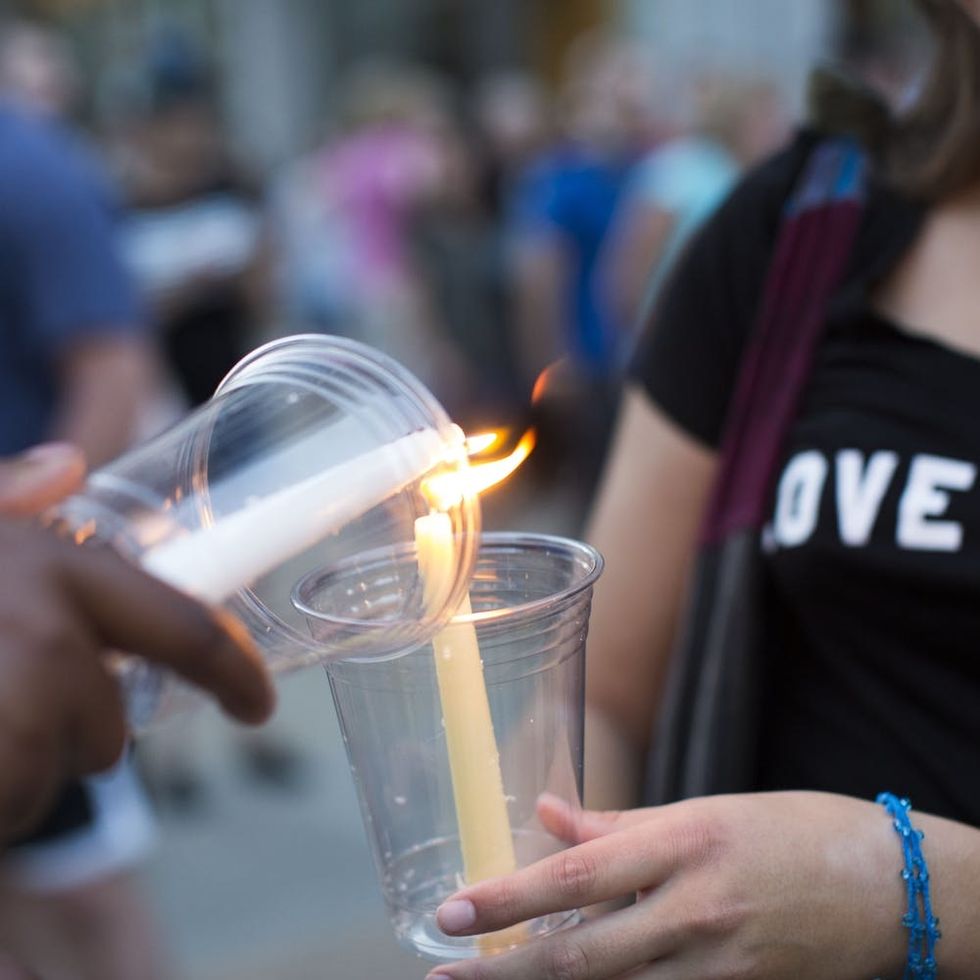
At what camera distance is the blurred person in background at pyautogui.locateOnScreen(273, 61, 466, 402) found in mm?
6754

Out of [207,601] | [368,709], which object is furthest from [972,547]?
[207,601]

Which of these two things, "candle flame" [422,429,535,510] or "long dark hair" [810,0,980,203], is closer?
"candle flame" [422,429,535,510]

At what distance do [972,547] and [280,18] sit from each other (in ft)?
55.8

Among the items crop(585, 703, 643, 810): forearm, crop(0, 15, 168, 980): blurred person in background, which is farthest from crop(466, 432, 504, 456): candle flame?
crop(0, 15, 168, 980): blurred person in background

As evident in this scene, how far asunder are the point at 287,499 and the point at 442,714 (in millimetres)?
163

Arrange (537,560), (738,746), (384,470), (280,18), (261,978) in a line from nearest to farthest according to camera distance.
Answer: (384,470) < (537,560) < (738,746) < (261,978) < (280,18)

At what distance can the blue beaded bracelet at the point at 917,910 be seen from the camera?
0.85m

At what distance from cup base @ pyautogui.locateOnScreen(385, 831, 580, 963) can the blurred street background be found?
0.31 metres

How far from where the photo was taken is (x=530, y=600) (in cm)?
82

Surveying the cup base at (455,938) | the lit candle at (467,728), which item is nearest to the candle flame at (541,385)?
the lit candle at (467,728)

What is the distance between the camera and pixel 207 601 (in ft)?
2.16

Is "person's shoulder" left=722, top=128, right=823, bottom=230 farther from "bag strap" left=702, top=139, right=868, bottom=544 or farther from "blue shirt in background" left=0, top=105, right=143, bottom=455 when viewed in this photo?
"blue shirt in background" left=0, top=105, right=143, bottom=455

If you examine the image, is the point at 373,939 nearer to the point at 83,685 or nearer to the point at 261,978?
the point at 261,978

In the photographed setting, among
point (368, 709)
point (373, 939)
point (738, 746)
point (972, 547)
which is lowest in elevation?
point (373, 939)
